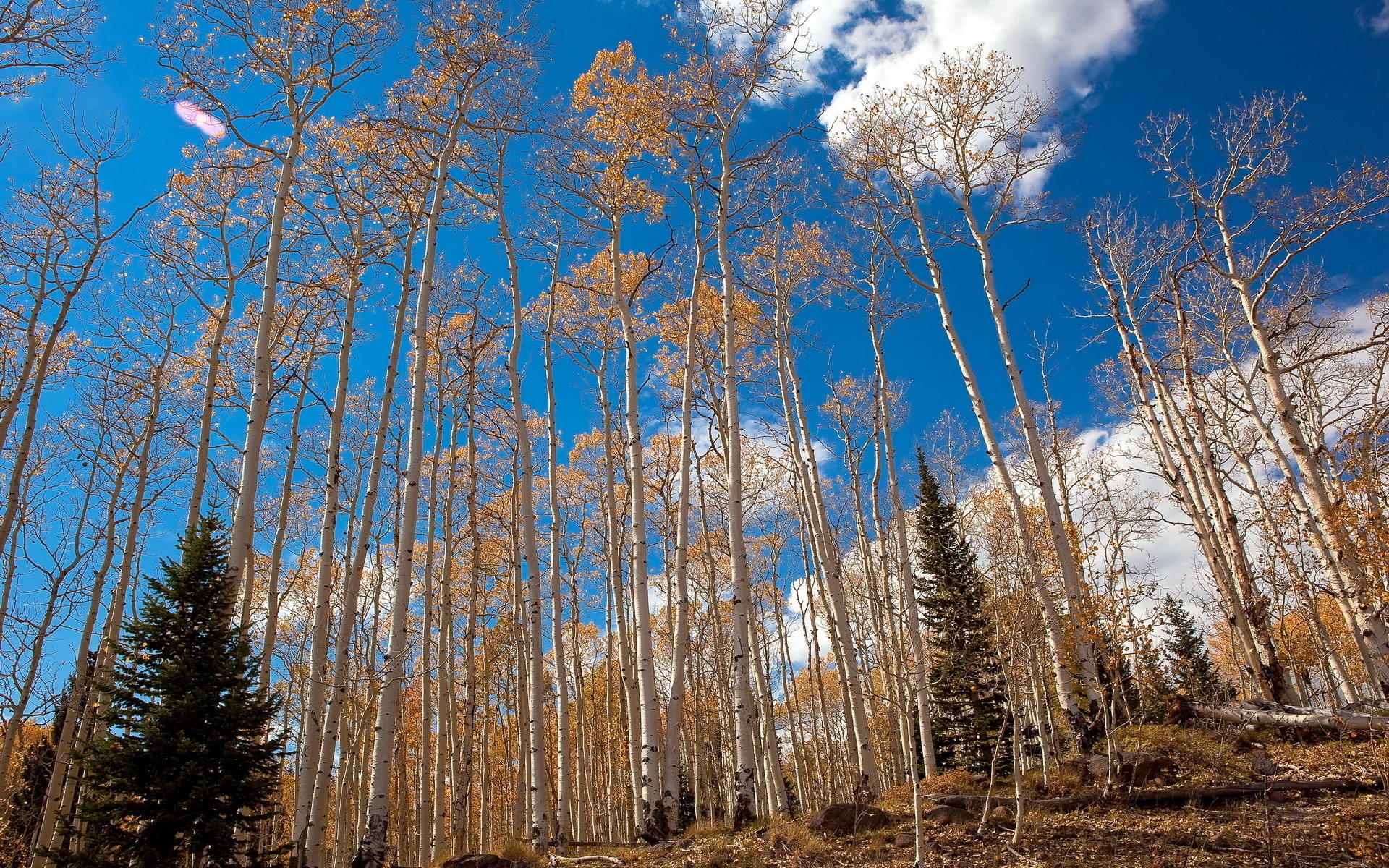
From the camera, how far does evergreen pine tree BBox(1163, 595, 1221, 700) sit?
27.7 feet

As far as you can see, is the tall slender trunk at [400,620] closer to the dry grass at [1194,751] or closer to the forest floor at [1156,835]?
the forest floor at [1156,835]

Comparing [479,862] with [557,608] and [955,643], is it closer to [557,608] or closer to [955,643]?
[557,608]

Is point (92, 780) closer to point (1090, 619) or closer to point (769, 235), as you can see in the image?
point (1090, 619)

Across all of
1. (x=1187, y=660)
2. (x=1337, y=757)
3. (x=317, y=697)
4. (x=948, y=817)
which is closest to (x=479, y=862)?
(x=317, y=697)

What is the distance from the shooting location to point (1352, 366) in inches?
470

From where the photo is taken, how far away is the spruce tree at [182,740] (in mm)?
5320

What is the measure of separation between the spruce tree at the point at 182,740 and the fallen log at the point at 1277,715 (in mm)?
10764

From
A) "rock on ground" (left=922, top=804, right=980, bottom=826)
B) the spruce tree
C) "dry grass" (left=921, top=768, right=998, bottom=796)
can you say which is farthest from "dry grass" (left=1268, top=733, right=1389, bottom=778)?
the spruce tree

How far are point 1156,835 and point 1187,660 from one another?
10.6 metres

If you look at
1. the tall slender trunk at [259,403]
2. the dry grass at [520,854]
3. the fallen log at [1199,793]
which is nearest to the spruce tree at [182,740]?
the tall slender trunk at [259,403]

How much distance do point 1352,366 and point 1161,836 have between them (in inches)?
426

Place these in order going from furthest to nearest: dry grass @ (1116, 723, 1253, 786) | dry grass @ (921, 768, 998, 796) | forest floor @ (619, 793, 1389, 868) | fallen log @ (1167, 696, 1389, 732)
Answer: fallen log @ (1167, 696, 1389, 732)
dry grass @ (921, 768, 998, 796)
dry grass @ (1116, 723, 1253, 786)
forest floor @ (619, 793, 1389, 868)

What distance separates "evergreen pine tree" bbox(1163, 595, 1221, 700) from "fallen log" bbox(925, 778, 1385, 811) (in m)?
1.28

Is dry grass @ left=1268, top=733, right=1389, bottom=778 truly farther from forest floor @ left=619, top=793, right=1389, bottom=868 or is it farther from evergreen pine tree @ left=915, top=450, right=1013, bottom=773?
evergreen pine tree @ left=915, top=450, right=1013, bottom=773
